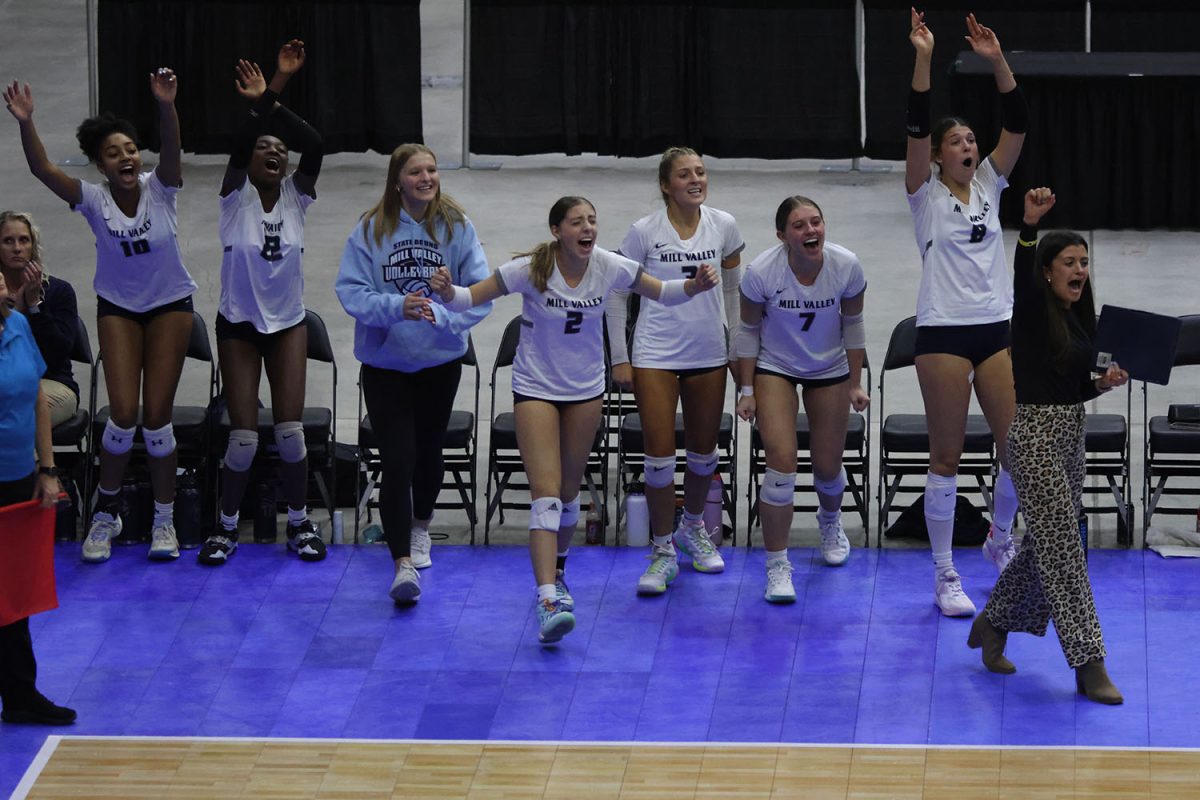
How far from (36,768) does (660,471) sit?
9.57 ft

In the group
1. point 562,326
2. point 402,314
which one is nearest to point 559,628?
point 562,326

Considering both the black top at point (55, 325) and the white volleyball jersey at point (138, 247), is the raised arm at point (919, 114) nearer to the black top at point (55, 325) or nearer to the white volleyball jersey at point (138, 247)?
the white volleyball jersey at point (138, 247)

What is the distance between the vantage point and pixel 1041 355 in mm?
7074

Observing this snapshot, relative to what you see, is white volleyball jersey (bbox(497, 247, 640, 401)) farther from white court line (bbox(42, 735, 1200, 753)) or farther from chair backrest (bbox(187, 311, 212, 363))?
chair backrest (bbox(187, 311, 212, 363))

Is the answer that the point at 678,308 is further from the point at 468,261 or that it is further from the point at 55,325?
the point at 55,325

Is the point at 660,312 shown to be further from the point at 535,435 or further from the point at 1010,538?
the point at 1010,538

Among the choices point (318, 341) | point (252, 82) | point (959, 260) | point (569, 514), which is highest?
point (252, 82)

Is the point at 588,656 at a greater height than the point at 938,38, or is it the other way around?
the point at 938,38

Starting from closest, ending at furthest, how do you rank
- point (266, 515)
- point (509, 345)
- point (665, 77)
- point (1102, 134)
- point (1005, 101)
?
point (1005, 101), point (266, 515), point (509, 345), point (1102, 134), point (665, 77)

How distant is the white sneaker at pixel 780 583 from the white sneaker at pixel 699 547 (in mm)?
398

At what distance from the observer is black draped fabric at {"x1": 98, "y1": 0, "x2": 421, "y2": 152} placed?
49.9 ft

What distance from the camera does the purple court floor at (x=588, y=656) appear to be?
716cm

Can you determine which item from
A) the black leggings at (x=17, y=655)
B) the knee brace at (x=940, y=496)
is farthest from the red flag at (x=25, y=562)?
the knee brace at (x=940, y=496)

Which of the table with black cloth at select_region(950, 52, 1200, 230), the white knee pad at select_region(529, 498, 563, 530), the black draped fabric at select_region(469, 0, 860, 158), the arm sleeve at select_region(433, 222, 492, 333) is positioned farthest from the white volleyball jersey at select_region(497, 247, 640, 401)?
the black draped fabric at select_region(469, 0, 860, 158)
